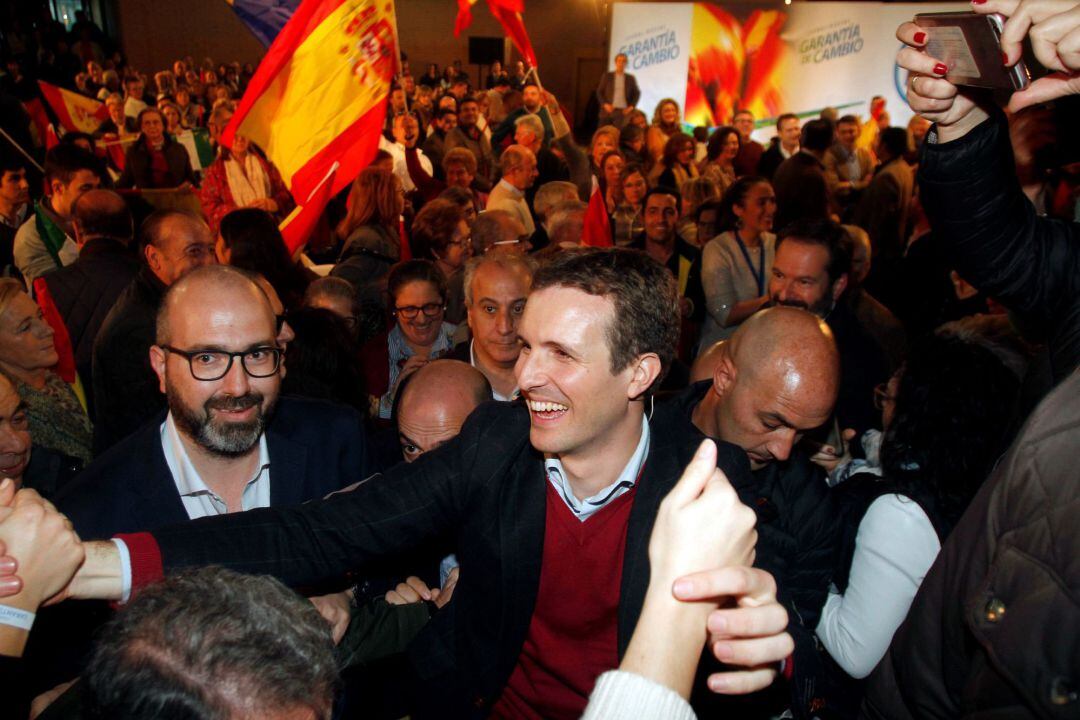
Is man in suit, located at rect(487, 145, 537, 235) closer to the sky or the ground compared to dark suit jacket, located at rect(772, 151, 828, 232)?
closer to the sky

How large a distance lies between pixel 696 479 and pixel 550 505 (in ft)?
3.43

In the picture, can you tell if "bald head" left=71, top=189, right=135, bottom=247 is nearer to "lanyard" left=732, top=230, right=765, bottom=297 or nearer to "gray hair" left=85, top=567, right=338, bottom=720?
"lanyard" left=732, top=230, right=765, bottom=297

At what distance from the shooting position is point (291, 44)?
4.29 meters

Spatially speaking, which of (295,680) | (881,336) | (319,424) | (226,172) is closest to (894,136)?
(881,336)

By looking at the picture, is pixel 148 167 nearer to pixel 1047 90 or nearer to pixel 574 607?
pixel 574 607

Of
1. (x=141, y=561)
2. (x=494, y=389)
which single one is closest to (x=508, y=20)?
(x=494, y=389)

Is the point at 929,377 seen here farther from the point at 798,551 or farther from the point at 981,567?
the point at 981,567

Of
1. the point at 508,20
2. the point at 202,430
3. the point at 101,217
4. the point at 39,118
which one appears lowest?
the point at 202,430

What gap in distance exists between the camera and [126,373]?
11.3 ft

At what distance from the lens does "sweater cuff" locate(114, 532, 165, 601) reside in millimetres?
1645

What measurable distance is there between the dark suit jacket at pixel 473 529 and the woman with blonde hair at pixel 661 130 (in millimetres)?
9297

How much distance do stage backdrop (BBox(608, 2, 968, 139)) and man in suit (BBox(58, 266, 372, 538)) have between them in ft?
43.0

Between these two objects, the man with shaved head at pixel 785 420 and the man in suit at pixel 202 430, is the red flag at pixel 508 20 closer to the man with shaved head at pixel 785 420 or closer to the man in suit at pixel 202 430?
the man with shaved head at pixel 785 420

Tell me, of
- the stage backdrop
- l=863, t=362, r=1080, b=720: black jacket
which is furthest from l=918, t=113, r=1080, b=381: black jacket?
the stage backdrop
